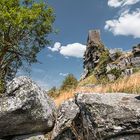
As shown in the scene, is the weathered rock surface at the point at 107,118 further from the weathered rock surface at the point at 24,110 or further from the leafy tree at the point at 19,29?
the leafy tree at the point at 19,29

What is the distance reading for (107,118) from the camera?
10617 millimetres

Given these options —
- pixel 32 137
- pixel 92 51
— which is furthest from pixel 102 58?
pixel 32 137

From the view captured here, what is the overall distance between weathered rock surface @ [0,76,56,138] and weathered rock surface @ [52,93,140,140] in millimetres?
1762

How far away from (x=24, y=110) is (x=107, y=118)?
3.86 meters

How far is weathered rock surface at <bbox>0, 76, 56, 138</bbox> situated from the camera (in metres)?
12.9

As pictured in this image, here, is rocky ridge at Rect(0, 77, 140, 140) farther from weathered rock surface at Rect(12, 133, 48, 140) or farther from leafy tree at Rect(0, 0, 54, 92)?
leafy tree at Rect(0, 0, 54, 92)

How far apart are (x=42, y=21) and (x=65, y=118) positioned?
2870 centimetres

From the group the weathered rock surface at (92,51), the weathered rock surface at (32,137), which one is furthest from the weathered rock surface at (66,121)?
the weathered rock surface at (92,51)

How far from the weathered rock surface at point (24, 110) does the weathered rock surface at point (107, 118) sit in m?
1.76

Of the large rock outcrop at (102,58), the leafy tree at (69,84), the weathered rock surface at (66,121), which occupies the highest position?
the large rock outcrop at (102,58)

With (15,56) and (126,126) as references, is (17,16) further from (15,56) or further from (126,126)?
(126,126)

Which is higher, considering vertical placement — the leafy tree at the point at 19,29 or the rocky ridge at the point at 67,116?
the leafy tree at the point at 19,29

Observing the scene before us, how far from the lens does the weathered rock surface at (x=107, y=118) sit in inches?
408

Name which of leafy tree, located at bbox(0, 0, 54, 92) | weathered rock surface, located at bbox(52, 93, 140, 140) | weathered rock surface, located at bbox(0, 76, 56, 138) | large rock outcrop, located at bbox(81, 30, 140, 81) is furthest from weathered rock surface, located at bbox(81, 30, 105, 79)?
weathered rock surface, located at bbox(52, 93, 140, 140)
